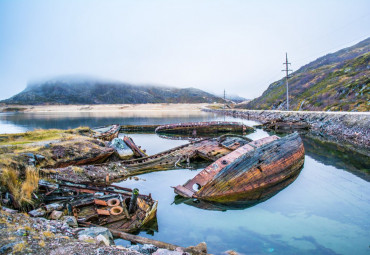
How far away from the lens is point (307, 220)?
9.35 meters

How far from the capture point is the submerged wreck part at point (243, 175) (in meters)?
10.8

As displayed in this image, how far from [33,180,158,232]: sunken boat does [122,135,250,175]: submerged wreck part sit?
566cm

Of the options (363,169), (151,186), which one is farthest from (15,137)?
(363,169)

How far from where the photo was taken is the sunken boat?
26.3 ft

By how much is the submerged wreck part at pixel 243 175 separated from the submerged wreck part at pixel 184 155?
4.41 metres

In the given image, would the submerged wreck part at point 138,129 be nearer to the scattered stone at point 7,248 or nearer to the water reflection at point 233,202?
the water reflection at point 233,202

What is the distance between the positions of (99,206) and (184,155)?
10.2m

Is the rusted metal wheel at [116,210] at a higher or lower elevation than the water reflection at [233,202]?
higher

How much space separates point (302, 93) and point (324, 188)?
208 feet

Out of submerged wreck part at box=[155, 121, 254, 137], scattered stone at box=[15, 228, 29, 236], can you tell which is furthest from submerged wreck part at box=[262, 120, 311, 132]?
scattered stone at box=[15, 228, 29, 236]

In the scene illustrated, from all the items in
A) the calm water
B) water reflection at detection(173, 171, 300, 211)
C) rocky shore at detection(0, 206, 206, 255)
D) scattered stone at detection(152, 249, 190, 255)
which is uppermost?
rocky shore at detection(0, 206, 206, 255)

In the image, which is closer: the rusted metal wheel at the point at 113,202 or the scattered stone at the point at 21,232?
the scattered stone at the point at 21,232

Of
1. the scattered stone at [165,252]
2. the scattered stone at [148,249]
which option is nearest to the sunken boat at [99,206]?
the scattered stone at [148,249]

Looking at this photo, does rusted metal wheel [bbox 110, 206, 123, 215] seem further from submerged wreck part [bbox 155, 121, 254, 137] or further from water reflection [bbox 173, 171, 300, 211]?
submerged wreck part [bbox 155, 121, 254, 137]
